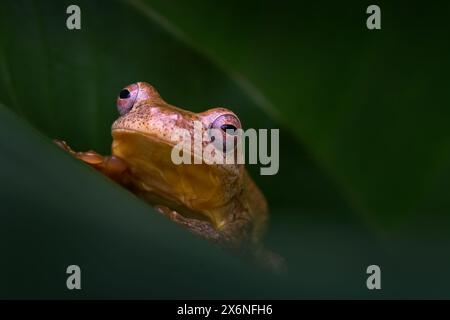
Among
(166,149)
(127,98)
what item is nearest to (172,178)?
(166,149)

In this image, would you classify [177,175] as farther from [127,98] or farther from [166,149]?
[127,98]

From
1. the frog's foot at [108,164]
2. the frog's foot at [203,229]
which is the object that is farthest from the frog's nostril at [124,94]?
the frog's foot at [203,229]

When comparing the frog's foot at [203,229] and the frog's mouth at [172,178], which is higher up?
the frog's mouth at [172,178]

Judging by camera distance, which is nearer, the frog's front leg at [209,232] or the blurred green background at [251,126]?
the blurred green background at [251,126]

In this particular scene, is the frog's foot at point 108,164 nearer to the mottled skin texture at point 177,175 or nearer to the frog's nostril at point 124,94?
the mottled skin texture at point 177,175

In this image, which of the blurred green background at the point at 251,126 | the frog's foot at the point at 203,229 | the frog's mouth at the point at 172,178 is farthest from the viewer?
the frog's mouth at the point at 172,178

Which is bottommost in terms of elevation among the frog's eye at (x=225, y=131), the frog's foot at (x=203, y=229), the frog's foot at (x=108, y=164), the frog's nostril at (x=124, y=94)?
the frog's foot at (x=203, y=229)

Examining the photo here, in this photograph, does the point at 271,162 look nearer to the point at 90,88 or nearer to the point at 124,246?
the point at 90,88

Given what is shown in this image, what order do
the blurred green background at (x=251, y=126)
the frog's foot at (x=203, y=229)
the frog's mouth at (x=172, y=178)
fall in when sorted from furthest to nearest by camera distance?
the frog's mouth at (x=172, y=178) → the frog's foot at (x=203, y=229) → the blurred green background at (x=251, y=126)
